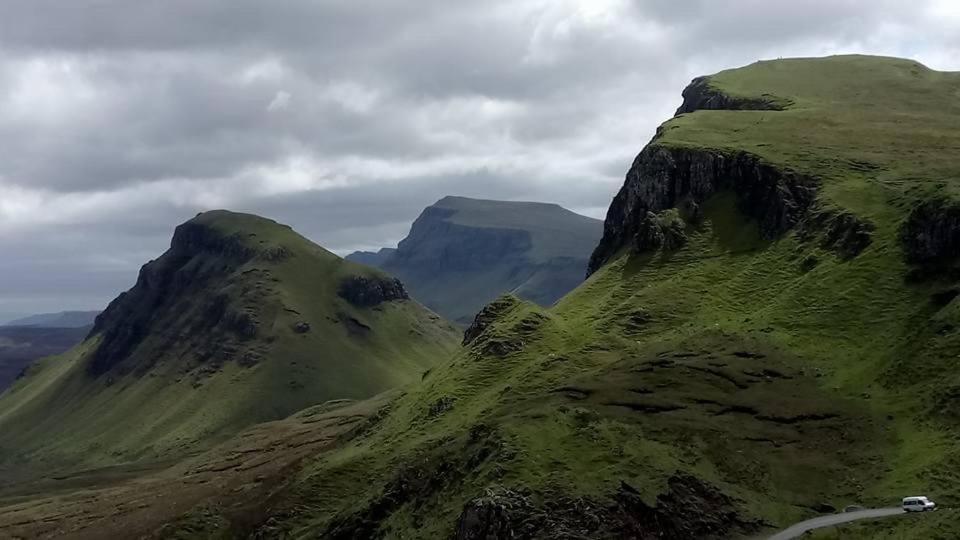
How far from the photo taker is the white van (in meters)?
80.8

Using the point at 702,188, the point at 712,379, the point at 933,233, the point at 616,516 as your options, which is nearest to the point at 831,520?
the point at 616,516

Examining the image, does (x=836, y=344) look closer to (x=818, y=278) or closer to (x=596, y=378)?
(x=818, y=278)

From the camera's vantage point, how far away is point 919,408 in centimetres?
10081

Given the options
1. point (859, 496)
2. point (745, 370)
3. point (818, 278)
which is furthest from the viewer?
point (818, 278)

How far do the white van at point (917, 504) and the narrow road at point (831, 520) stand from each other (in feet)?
2.58

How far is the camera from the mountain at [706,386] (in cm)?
9475

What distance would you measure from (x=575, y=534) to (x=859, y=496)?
32.1 metres

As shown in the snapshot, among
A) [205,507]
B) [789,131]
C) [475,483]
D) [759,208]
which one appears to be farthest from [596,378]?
[789,131]

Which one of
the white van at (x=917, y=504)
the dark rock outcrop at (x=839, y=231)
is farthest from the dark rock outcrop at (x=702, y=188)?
A: the white van at (x=917, y=504)

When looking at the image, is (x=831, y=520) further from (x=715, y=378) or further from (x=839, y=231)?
(x=839, y=231)

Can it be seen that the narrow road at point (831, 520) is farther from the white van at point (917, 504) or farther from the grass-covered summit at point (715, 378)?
the grass-covered summit at point (715, 378)

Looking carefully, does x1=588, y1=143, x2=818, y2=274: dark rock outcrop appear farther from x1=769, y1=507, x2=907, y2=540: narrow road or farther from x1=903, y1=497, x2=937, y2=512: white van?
x1=903, y1=497, x2=937, y2=512: white van

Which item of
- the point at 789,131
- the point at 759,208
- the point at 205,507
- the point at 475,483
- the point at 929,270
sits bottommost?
the point at 205,507

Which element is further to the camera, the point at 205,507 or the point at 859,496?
the point at 205,507
